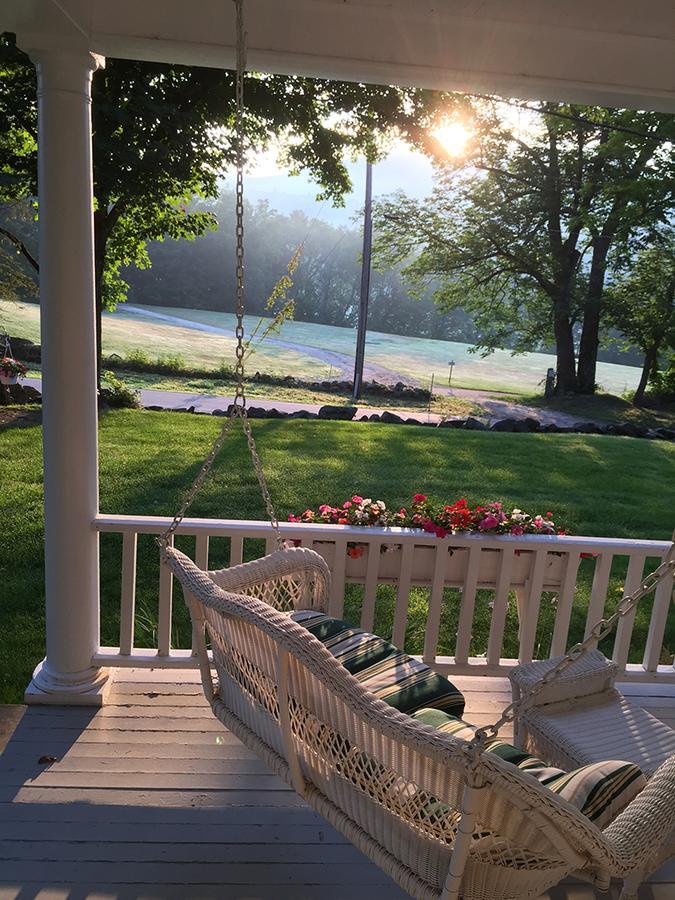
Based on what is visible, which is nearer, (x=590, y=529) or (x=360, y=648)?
(x=360, y=648)

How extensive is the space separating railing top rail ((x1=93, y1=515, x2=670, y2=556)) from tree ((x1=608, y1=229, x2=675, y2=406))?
33.4 ft

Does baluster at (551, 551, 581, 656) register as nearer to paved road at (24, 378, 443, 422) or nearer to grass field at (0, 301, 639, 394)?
paved road at (24, 378, 443, 422)

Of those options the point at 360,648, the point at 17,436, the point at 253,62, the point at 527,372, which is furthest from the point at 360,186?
the point at 360,648

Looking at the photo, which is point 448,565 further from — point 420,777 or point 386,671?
point 420,777

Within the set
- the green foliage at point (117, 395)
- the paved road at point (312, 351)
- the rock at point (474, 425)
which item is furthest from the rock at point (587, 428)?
the green foliage at point (117, 395)

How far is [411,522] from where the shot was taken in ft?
8.46

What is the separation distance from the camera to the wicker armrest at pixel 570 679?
200 centimetres

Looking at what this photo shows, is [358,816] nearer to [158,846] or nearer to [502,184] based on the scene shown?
[158,846]

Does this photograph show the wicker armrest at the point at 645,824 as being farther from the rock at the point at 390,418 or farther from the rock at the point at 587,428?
the rock at the point at 587,428

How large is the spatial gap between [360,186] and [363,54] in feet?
31.0

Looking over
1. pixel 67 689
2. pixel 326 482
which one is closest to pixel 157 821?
pixel 67 689

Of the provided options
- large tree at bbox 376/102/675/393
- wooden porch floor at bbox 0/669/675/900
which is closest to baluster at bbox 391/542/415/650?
wooden porch floor at bbox 0/669/675/900

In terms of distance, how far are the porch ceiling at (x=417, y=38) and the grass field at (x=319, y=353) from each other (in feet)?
31.9

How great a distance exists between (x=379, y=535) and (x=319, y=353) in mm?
10221
